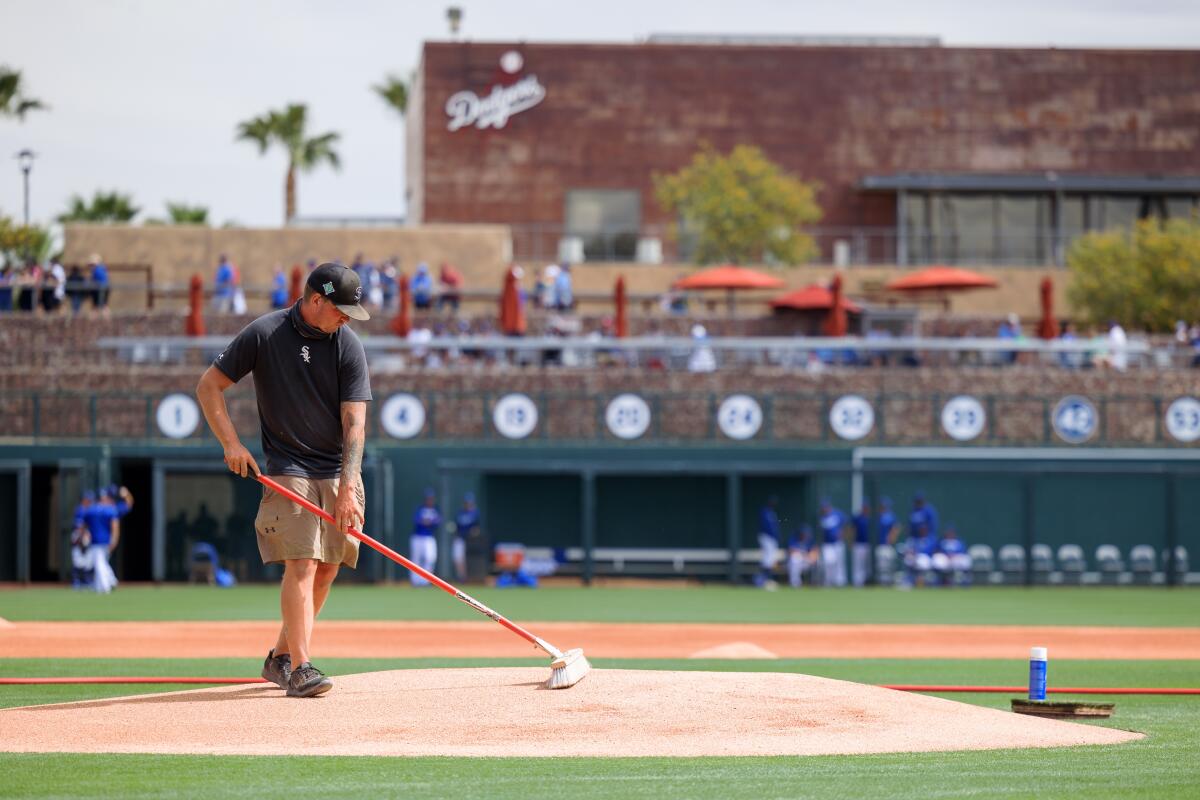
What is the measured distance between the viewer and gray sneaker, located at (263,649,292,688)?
866cm

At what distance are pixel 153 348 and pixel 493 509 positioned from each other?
7.29 meters

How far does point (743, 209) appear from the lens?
156 ft

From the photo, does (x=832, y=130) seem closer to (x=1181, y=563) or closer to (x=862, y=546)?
(x=1181, y=563)

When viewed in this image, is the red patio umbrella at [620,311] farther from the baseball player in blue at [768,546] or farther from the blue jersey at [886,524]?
the blue jersey at [886,524]

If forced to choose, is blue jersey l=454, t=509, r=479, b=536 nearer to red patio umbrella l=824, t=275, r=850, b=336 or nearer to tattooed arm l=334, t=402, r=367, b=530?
red patio umbrella l=824, t=275, r=850, b=336

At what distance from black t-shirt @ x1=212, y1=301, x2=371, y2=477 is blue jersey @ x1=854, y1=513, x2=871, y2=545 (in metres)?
20.8

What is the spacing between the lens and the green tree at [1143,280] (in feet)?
143

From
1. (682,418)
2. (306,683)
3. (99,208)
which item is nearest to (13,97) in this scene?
(99,208)

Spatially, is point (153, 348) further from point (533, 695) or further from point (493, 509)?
point (533, 695)

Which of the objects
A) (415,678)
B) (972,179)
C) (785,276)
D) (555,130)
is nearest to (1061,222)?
(972,179)

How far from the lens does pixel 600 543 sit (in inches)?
1223

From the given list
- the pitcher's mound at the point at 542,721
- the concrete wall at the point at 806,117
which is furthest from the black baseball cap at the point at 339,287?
the concrete wall at the point at 806,117

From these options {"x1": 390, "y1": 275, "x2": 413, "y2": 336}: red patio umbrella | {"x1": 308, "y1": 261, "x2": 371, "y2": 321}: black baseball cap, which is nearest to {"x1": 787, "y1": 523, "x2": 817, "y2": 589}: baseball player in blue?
{"x1": 390, "y1": 275, "x2": 413, "y2": 336}: red patio umbrella

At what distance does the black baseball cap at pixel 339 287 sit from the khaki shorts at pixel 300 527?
914 mm
